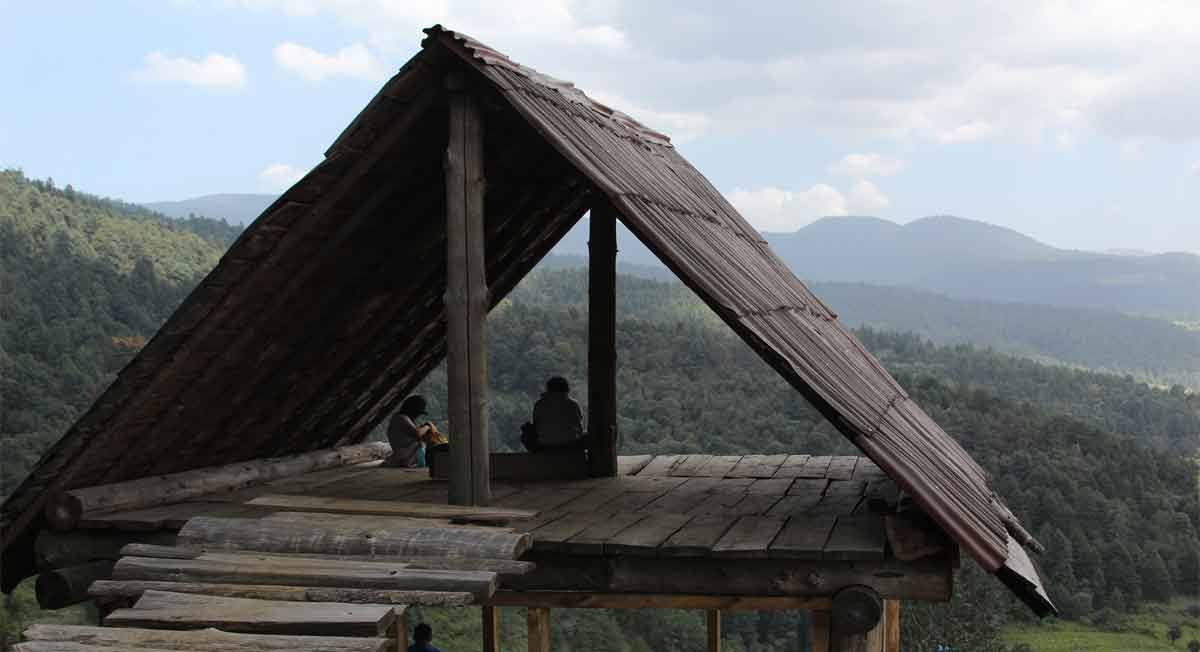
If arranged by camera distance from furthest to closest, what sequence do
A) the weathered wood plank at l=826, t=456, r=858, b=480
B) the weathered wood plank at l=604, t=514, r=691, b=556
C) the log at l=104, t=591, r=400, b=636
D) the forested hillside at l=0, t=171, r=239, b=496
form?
the forested hillside at l=0, t=171, r=239, b=496 < the weathered wood plank at l=826, t=456, r=858, b=480 < the weathered wood plank at l=604, t=514, r=691, b=556 < the log at l=104, t=591, r=400, b=636

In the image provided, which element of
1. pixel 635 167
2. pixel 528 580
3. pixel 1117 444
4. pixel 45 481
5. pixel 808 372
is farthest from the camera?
pixel 1117 444

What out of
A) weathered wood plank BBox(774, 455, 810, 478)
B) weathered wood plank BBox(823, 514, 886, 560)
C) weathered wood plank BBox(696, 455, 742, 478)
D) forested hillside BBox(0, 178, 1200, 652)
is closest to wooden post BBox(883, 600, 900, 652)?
weathered wood plank BBox(774, 455, 810, 478)

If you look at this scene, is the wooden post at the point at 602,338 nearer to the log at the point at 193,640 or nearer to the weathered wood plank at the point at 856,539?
the weathered wood plank at the point at 856,539

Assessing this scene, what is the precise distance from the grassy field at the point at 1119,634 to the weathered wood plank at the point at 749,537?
2574 centimetres

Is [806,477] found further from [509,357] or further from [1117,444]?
[1117,444]

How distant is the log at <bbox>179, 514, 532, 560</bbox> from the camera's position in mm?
5664

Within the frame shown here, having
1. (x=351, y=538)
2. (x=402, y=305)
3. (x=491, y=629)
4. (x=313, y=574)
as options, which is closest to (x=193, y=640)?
(x=313, y=574)

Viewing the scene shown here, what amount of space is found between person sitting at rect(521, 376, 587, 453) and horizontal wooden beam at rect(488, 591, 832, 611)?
83.0 inches

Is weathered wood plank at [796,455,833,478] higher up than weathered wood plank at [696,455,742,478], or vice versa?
weathered wood plank at [696,455,742,478]

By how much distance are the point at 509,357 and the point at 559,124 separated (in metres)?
32.8

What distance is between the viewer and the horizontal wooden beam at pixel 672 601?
19.8 ft

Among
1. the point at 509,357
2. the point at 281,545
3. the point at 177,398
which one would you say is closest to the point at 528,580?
the point at 281,545

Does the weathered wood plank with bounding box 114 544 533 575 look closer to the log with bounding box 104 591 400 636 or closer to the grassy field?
the log with bounding box 104 591 400 636

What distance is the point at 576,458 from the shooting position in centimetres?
839
